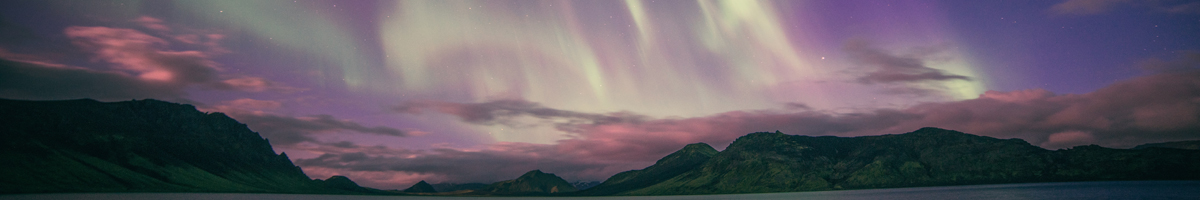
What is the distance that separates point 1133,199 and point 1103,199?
10.2 m

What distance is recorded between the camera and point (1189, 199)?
144 meters

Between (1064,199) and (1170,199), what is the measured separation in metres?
27.8

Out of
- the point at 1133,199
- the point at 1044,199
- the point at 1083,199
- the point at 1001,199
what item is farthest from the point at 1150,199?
the point at 1001,199

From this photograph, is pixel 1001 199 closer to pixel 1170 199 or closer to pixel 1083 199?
pixel 1083 199

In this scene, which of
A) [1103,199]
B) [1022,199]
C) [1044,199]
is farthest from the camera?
[1022,199]

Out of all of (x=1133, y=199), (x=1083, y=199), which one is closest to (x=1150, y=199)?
(x=1133, y=199)

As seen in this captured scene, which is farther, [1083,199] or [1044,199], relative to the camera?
[1044,199]

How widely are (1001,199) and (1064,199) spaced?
27269mm

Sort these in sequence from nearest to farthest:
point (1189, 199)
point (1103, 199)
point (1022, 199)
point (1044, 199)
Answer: point (1189, 199)
point (1103, 199)
point (1044, 199)
point (1022, 199)

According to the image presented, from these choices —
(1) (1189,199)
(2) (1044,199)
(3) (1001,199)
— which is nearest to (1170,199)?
(1) (1189,199)

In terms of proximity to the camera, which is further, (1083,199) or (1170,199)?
(1083,199)

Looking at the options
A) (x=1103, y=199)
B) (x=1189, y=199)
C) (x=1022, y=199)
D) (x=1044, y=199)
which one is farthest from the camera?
(x=1022, y=199)

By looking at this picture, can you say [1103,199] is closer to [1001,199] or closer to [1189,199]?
[1189,199]

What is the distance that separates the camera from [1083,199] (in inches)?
6545
